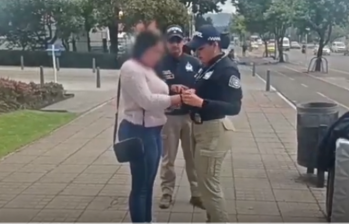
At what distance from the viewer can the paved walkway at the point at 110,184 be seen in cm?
A: 560

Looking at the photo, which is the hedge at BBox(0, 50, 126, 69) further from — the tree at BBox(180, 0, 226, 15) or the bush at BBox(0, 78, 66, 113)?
the bush at BBox(0, 78, 66, 113)

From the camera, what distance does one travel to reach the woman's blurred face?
173 inches

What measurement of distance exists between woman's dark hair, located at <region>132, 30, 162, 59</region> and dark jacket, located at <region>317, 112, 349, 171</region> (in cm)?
184

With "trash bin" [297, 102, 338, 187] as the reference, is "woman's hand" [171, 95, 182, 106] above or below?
above

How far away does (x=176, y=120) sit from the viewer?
18.6 ft

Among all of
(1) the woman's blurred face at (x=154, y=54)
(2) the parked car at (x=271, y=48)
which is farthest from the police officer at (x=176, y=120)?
(2) the parked car at (x=271, y=48)

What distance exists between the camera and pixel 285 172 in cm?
753

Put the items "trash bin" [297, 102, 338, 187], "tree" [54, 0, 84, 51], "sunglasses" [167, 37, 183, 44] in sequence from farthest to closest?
"tree" [54, 0, 84, 51]
"trash bin" [297, 102, 338, 187]
"sunglasses" [167, 37, 183, 44]

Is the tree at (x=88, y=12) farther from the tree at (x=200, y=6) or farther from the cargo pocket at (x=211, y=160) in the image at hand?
the cargo pocket at (x=211, y=160)

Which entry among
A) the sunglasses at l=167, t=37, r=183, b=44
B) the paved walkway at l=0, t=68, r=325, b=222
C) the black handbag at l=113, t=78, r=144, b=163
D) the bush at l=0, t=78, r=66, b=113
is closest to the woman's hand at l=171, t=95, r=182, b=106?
the black handbag at l=113, t=78, r=144, b=163

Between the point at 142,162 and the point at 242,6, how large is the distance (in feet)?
62.8

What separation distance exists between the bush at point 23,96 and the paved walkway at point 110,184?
13.1ft

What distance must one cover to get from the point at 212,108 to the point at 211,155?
1.22 feet

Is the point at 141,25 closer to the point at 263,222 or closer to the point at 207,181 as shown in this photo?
the point at 207,181
